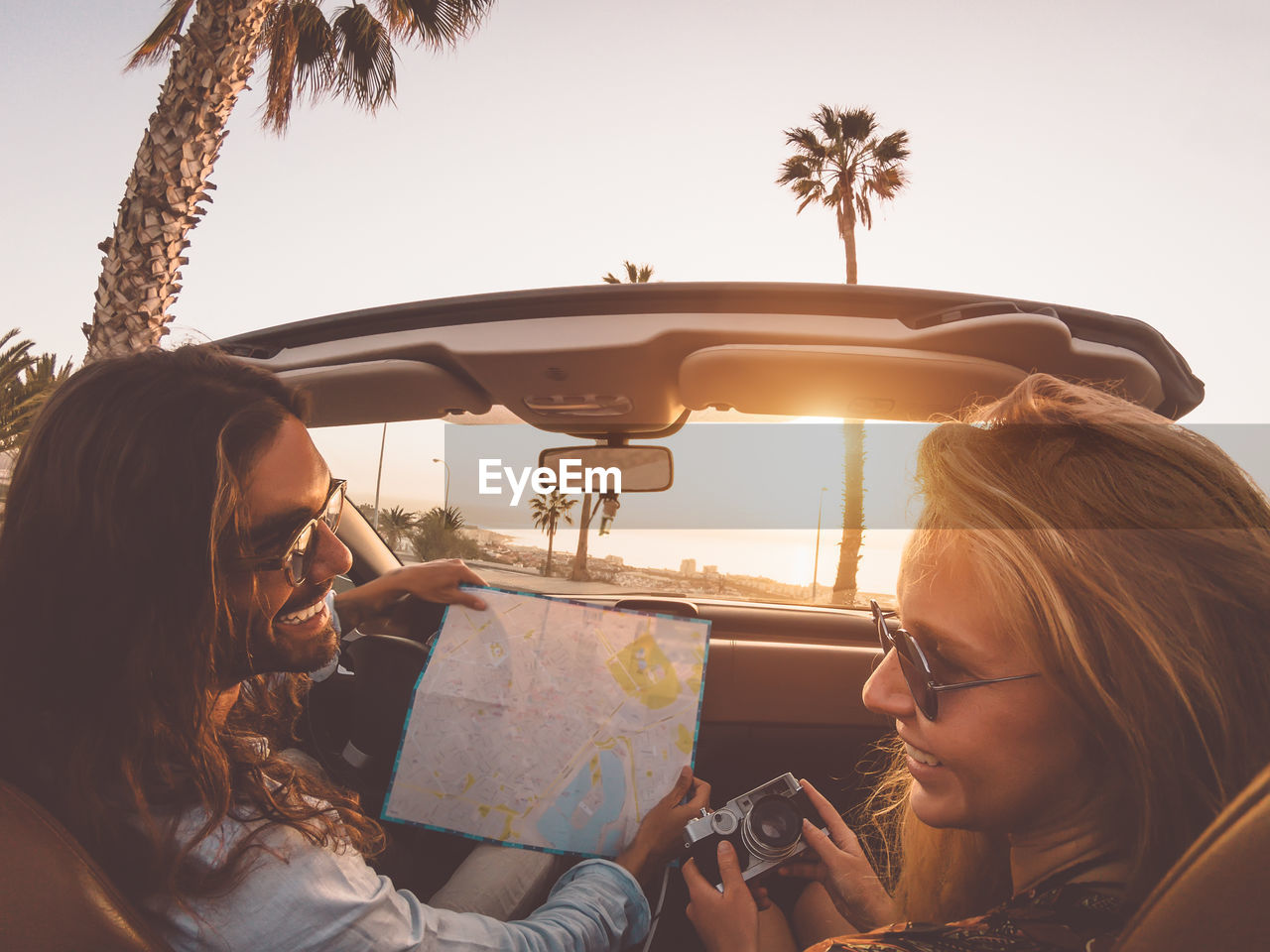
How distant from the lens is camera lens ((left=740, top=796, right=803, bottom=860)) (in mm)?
1572

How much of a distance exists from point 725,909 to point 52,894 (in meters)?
1.13

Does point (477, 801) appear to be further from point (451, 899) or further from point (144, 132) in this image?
point (144, 132)

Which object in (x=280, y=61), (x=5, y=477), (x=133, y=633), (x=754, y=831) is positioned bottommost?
(x=754, y=831)

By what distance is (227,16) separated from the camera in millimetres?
5441

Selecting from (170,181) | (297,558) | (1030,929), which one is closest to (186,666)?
(297,558)

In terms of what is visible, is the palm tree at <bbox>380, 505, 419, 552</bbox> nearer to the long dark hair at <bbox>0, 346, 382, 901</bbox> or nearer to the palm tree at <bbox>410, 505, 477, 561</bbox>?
the palm tree at <bbox>410, 505, 477, 561</bbox>

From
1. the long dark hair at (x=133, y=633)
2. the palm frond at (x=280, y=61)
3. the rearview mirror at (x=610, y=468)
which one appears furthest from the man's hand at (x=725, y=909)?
the palm frond at (x=280, y=61)

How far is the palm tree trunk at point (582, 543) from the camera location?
3.21 m

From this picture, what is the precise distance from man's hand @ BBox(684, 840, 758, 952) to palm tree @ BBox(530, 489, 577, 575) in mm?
1766

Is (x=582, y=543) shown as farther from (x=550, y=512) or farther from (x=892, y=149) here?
(x=892, y=149)

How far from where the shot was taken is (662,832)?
1575mm

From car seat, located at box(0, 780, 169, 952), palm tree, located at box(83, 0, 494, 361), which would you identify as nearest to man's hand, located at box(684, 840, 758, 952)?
car seat, located at box(0, 780, 169, 952)

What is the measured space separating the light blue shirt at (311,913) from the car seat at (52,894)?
153 millimetres

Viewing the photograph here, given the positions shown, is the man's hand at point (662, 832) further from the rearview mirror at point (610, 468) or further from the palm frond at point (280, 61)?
the palm frond at point (280, 61)
